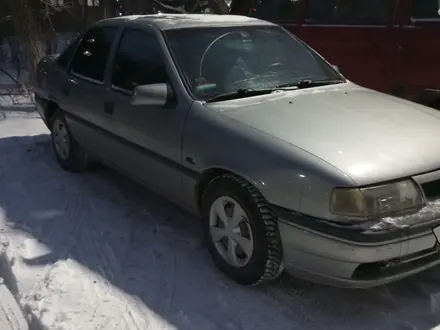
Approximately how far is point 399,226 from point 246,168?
874 millimetres

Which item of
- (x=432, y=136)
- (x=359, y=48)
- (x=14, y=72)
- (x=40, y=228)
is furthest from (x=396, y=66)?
(x=14, y=72)

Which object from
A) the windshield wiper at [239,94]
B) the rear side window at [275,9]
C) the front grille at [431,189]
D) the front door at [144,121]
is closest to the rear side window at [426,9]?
the rear side window at [275,9]

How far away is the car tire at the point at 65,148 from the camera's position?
545 cm

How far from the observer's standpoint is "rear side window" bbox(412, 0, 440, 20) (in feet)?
17.7

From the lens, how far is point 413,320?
306 centimetres

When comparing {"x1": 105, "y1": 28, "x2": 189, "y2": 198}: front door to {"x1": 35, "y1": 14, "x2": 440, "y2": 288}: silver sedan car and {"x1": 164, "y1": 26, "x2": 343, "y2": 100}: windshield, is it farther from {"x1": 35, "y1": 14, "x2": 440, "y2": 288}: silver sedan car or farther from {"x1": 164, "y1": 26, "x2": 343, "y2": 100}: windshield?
{"x1": 164, "y1": 26, "x2": 343, "y2": 100}: windshield

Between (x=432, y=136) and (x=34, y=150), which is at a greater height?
(x=432, y=136)

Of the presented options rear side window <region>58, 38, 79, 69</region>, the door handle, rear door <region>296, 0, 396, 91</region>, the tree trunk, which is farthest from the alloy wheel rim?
the tree trunk

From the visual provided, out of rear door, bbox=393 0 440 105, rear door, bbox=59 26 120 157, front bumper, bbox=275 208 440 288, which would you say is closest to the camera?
front bumper, bbox=275 208 440 288

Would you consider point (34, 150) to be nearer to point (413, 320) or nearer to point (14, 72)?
point (413, 320)

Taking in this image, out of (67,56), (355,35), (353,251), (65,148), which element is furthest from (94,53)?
(353,251)

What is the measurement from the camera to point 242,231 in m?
3.36

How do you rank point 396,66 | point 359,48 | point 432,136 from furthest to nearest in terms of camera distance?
point 359,48
point 396,66
point 432,136

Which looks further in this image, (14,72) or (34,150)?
(14,72)
